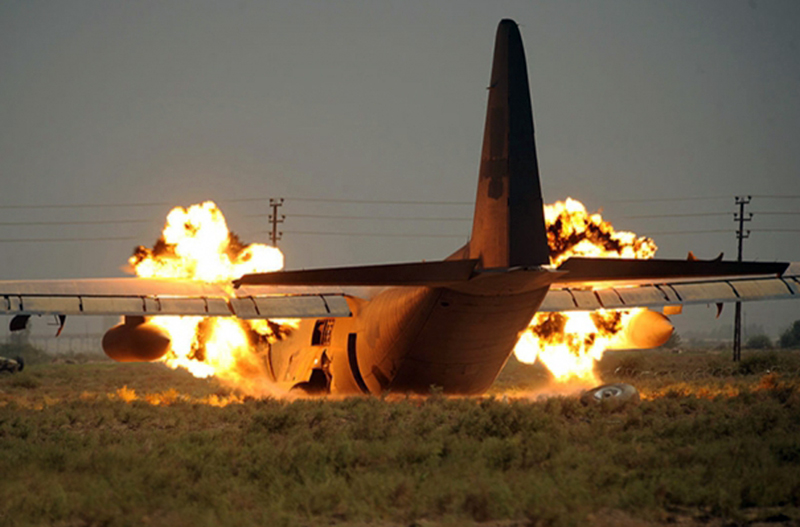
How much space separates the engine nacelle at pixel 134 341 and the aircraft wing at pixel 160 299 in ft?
3.00

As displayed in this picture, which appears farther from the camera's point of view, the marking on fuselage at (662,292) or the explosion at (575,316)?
the explosion at (575,316)

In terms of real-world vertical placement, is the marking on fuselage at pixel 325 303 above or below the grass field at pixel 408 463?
above

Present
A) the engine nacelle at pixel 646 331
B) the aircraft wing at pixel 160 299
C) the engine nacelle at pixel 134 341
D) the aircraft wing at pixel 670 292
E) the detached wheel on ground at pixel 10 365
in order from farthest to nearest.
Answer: the detached wheel on ground at pixel 10 365 → the engine nacelle at pixel 646 331 → the aircraft wing at pixel 670 292 → the engine nacelle at pixel 134 341 → the aircraft wing at pixel 160 299

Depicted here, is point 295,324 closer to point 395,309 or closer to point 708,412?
point 395,309

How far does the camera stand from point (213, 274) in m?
29.9

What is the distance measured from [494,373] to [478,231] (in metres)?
5.48

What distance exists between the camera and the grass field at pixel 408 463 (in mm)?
12242

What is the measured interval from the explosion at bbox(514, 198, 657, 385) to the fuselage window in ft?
20.4

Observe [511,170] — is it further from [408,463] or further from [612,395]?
[612,395]

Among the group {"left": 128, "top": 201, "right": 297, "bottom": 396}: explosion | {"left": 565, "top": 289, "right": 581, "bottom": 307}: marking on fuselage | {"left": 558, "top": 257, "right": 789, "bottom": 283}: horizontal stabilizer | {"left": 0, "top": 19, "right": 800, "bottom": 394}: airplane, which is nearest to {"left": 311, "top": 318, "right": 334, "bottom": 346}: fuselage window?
{"left": 0, "top": 19, "right": 800, "bottom": 394}: airplane

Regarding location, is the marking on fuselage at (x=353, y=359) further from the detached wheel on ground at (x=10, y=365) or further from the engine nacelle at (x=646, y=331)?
the detached wheel on ground at (x=10, y=365)

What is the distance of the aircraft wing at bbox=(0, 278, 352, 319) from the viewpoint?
829 inches

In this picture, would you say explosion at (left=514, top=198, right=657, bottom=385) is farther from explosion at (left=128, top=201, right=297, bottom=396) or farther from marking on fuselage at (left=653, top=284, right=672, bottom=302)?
explosion at (left=128, top=201, right=297, bottom=396)

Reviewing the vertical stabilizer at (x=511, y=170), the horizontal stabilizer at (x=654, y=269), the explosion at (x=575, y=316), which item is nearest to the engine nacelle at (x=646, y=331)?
the explosion at (x=575, y=316)
